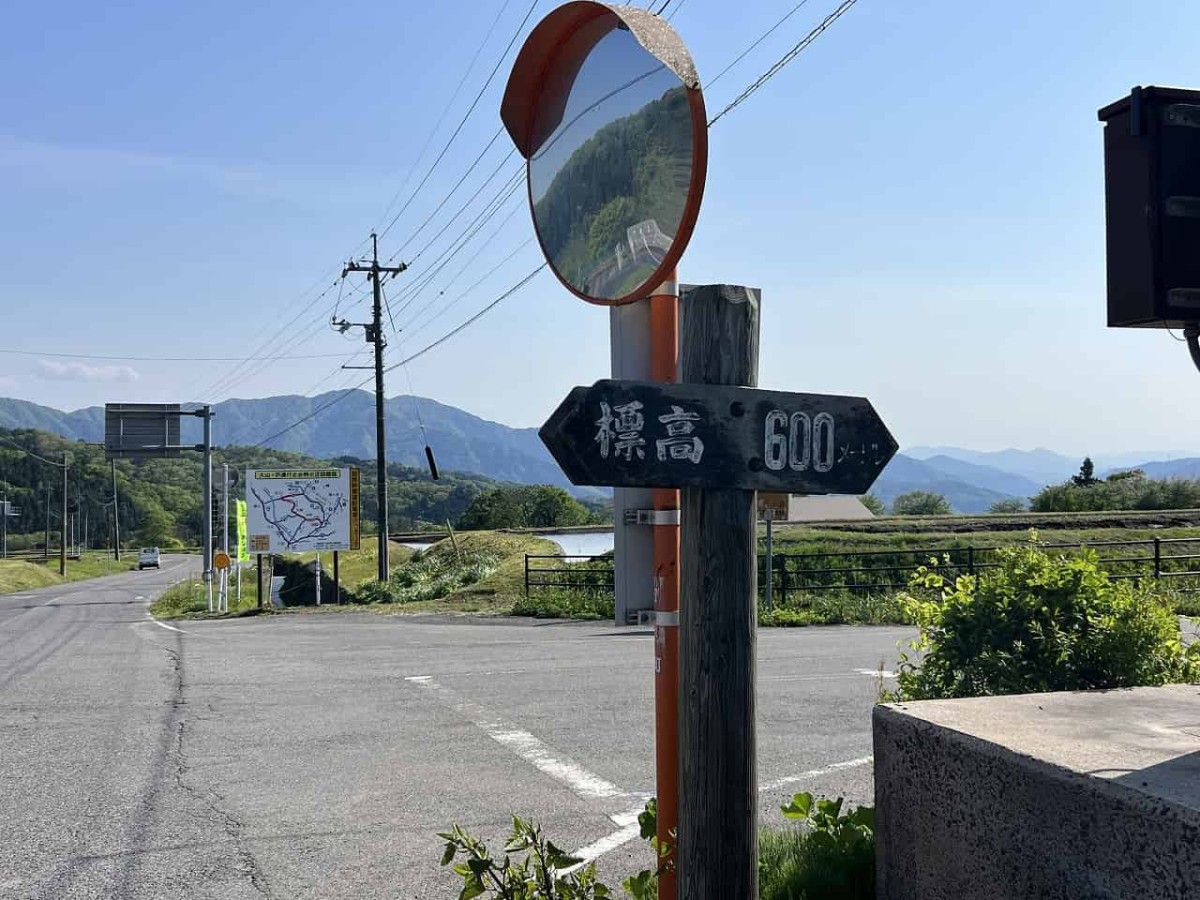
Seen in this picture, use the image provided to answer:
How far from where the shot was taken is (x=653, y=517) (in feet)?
10.1

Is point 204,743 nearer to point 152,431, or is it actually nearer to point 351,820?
point 351,820

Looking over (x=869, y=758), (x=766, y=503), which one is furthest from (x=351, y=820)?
(x=766, y=503)

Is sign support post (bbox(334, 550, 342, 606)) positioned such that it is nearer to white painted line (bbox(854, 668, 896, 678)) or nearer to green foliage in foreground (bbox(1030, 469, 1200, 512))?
white painted line (bbox(854, 668, 896, 678))

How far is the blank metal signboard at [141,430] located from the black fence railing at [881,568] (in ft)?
65.9

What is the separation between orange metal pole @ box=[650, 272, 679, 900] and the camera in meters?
3.02

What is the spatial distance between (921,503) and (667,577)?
202ft

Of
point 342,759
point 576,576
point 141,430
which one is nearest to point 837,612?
point 576,576

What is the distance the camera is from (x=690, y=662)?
2777mm

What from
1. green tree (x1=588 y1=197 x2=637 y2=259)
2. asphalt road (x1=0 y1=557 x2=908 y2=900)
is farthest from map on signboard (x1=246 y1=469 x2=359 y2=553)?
green tree (x1=588 y1=197 x2=637 y2=259)

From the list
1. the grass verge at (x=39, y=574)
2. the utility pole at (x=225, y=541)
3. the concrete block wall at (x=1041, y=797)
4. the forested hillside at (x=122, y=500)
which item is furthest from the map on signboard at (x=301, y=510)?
the forested hillside at (x=122, y=500)

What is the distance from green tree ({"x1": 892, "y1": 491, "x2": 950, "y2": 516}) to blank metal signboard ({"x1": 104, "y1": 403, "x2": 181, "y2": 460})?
3535cm

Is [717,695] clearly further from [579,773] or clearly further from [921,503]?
[921,503]

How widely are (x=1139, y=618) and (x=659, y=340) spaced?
2.57 m

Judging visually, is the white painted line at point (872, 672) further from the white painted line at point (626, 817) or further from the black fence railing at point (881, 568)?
the black fence railing at point (881, 568)
